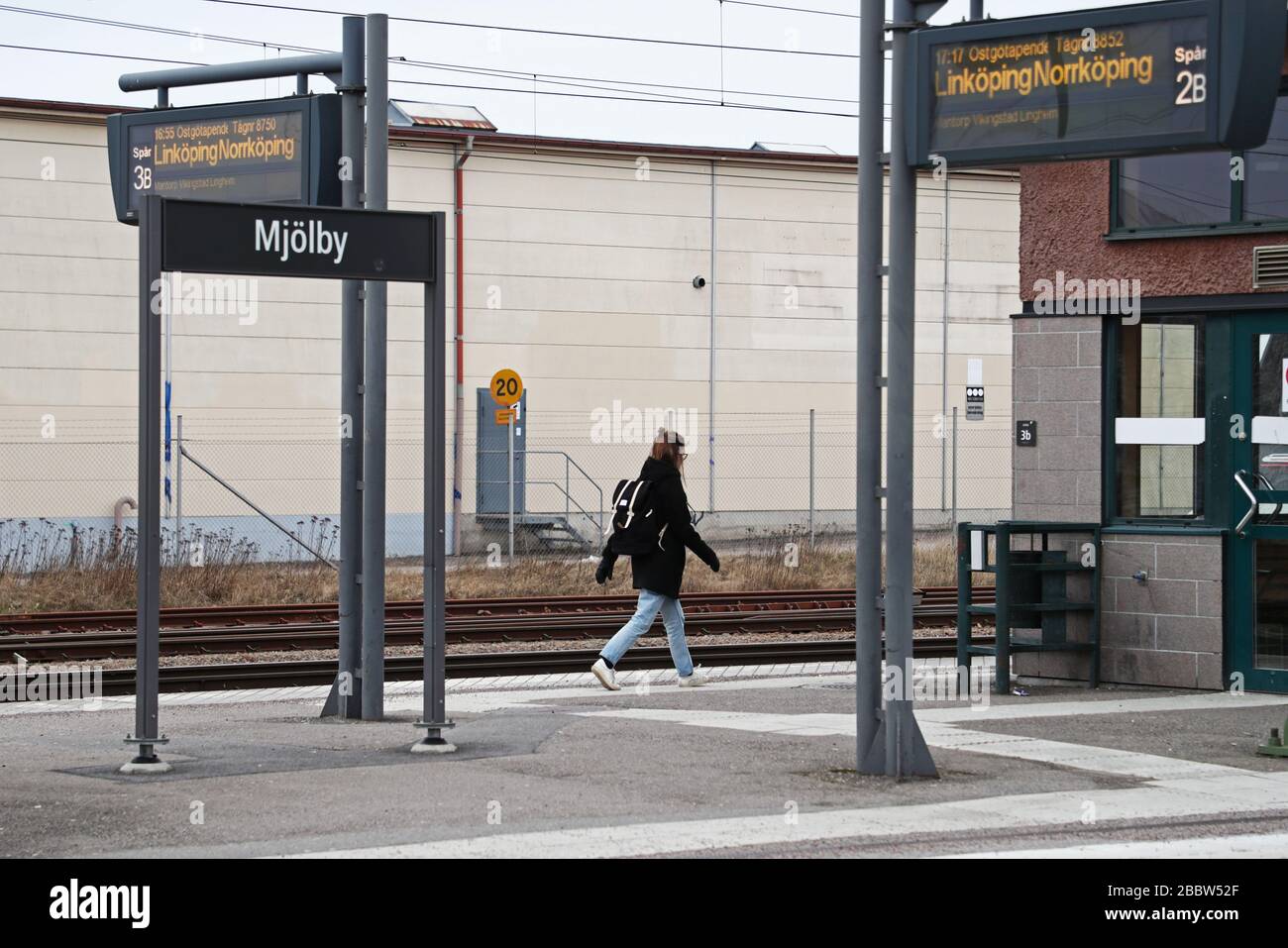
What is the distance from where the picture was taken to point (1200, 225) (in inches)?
478

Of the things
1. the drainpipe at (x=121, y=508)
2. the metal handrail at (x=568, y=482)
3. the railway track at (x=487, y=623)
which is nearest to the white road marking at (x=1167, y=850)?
the railway track at (x=487, y=623)

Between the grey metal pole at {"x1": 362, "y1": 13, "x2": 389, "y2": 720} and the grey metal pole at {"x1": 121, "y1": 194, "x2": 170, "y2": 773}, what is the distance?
2024 millimetres

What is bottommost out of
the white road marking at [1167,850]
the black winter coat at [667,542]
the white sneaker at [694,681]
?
the white sneaker at [694,681]

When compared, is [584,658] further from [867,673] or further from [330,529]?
[330,529]

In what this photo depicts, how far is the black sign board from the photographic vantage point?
29.0ft

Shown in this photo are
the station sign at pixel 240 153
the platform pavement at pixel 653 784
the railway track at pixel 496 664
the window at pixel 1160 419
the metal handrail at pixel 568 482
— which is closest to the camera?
the platform pavement at pixel 653 784

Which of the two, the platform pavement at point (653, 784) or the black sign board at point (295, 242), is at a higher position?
the black sign board at point (295, 242)

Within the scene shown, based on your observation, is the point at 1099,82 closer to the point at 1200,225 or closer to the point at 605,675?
the point at 1200,225

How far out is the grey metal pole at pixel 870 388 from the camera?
8.82 metres

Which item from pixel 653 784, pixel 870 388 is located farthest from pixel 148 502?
pixel 870 388

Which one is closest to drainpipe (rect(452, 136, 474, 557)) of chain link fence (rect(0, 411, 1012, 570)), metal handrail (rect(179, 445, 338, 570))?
chain link fence (rect(0, 411, 1012, 570))

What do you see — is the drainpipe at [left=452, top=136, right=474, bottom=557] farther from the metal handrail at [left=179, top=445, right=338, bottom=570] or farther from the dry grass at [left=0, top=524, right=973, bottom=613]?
the dry grass at [left=0, top=524, right=973, bottom=613]

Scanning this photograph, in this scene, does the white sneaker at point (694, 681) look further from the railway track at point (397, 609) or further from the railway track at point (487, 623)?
the railway track at point (397, 609)

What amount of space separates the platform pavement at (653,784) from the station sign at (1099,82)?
2.94 meters
